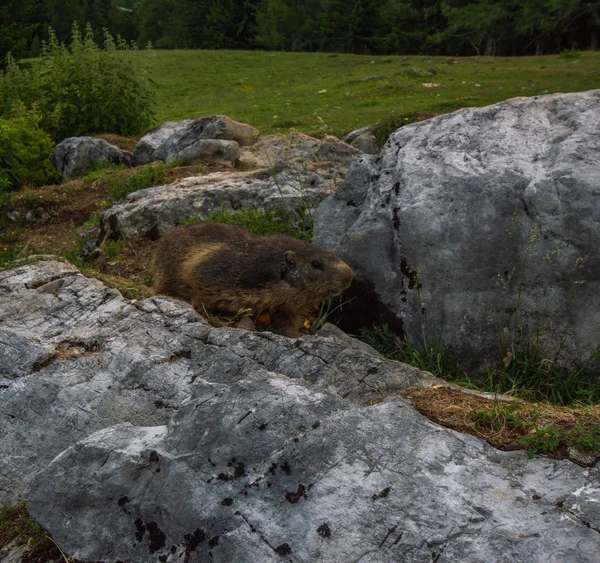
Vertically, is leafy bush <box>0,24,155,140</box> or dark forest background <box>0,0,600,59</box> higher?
dark forest background <box>0,0,600,59</box>

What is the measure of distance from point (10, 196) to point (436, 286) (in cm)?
828

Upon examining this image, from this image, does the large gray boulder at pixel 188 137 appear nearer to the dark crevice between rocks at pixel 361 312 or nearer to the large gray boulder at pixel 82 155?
the large gray boulder at pixel 82 155

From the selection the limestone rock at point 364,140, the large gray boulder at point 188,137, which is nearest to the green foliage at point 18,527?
the large gray boulder at point 188,137

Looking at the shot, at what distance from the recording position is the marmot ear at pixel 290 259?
669cm

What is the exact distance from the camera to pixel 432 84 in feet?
75.5

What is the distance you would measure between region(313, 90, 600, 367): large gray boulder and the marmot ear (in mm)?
609

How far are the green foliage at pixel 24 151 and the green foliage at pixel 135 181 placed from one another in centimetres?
240

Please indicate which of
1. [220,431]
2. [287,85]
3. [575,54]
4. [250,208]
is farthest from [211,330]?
[575,54]

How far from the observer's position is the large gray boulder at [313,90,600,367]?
5.89 metres

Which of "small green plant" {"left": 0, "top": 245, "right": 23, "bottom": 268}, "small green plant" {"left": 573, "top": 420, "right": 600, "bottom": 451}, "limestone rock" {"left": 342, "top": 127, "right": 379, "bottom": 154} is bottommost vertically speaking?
"small green plant" {"left": 0, "top": 245, "right": 23, "bottom": 268}

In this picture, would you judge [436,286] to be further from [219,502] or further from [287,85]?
[287,85]

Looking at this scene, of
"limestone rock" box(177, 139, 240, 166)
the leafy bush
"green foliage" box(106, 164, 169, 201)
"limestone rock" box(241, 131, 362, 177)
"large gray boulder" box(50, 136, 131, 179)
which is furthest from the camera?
the leafy bush

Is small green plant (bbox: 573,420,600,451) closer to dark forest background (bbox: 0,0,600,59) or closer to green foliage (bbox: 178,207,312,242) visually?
green foliage (bbox: 178,207,312,242)

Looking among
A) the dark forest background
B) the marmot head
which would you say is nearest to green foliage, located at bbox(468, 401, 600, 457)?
the marmot head
